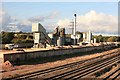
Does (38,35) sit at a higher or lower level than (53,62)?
higher

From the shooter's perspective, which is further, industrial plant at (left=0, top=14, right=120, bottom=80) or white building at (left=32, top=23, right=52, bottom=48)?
white building at (left=32, top=23, right=52, bottom=48)

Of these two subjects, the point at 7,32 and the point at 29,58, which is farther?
the point at 7,32

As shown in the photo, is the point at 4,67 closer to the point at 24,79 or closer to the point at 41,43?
the point at 24,79

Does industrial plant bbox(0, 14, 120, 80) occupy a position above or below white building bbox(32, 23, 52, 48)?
below

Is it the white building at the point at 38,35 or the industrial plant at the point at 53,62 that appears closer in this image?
the industrial plant at the point at 53,62

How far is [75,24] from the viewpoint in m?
77.5

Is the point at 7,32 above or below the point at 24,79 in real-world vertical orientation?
above

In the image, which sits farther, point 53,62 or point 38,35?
point 38,35

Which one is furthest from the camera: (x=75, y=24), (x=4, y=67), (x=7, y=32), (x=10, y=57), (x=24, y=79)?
(x=75, y=24)

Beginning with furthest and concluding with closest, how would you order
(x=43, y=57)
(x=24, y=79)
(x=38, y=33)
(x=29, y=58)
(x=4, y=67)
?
(x=38, y=33)
(x=43, y=57)
(x=29, y=58)
(x=4, y=67)
(x=24, y=79)

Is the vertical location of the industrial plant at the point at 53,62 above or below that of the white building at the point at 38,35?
below

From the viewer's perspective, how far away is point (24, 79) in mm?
16359

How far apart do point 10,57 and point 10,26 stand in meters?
37.2

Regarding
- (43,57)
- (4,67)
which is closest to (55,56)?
(43,57)
